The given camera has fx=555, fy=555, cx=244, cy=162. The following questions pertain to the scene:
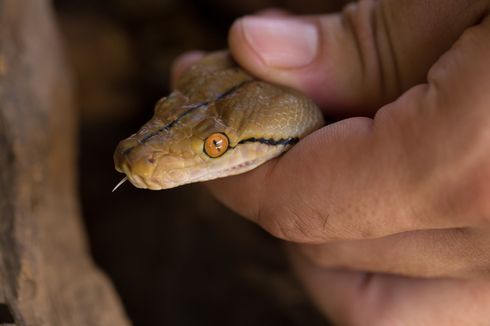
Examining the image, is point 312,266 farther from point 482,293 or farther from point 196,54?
point 196,54

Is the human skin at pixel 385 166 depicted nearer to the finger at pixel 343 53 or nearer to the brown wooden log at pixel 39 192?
the finger at pixel 343 53

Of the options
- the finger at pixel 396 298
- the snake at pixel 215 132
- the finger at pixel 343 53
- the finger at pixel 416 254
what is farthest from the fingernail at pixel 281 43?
the finger at pixel 396 298

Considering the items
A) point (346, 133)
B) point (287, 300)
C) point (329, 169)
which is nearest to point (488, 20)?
point (346, 133)

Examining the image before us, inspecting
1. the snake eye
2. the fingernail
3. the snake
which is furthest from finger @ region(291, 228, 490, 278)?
the fingernail

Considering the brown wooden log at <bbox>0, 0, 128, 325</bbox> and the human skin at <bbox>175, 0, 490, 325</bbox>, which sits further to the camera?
the brown wooden log at <bbox>0, 0, 128, 325</bbox>

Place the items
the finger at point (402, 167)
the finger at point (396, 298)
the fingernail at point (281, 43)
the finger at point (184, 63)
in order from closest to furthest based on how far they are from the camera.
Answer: the finger at point (402, 167), the finger at point (396, 298), the fingernail at point (281, 43), the finger at point (184, 63)

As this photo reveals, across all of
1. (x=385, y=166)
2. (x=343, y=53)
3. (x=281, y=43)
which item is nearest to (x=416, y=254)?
(x=385, y=166)

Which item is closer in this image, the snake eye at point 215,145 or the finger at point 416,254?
the finger at point 416,254

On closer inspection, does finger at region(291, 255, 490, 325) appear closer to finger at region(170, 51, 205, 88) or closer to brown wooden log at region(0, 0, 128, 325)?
brown wooden log at region(0, 0, 128, 325)
